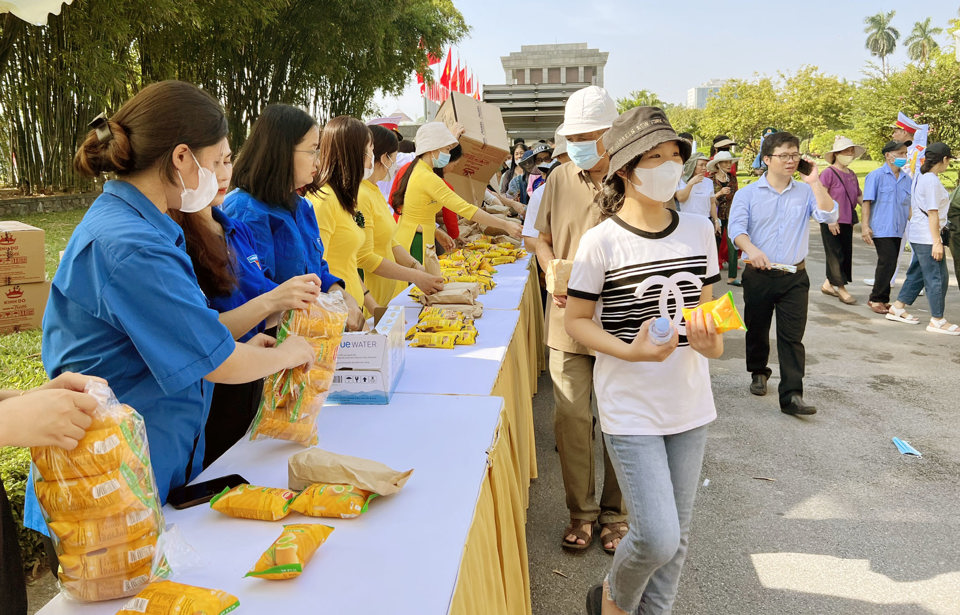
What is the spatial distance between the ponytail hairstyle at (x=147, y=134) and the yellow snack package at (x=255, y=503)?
71 centimetres

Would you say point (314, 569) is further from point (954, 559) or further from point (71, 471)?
point (954, 559)

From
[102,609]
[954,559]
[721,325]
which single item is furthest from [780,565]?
[102,609]

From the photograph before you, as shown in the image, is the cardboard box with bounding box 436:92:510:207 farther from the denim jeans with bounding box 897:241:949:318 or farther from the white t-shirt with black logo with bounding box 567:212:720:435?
the denim jeans with bounding box 897:241:949:318

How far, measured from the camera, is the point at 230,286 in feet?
6.55

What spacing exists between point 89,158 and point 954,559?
130 inches

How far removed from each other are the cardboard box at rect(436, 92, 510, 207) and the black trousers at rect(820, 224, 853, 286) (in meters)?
4.05

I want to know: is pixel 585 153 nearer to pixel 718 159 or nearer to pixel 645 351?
pixel 645 351

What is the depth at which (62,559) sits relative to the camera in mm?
1096

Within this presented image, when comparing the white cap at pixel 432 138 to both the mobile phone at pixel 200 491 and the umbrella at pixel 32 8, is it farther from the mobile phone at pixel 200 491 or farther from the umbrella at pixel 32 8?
the mobile phone at pixel 200 491

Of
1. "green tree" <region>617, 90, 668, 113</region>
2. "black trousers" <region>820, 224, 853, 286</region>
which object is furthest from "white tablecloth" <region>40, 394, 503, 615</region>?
"green tree" <region>617, 90, 668, 113</region>

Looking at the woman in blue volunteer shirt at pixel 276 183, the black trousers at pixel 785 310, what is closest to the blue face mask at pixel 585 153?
the woman in blue volunteer shirt at pixel 276 183

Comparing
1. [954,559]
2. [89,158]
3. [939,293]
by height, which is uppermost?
[89,158]

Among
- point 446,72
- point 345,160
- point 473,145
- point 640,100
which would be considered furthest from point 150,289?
point 640,100

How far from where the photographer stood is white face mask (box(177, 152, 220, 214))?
148 cm
